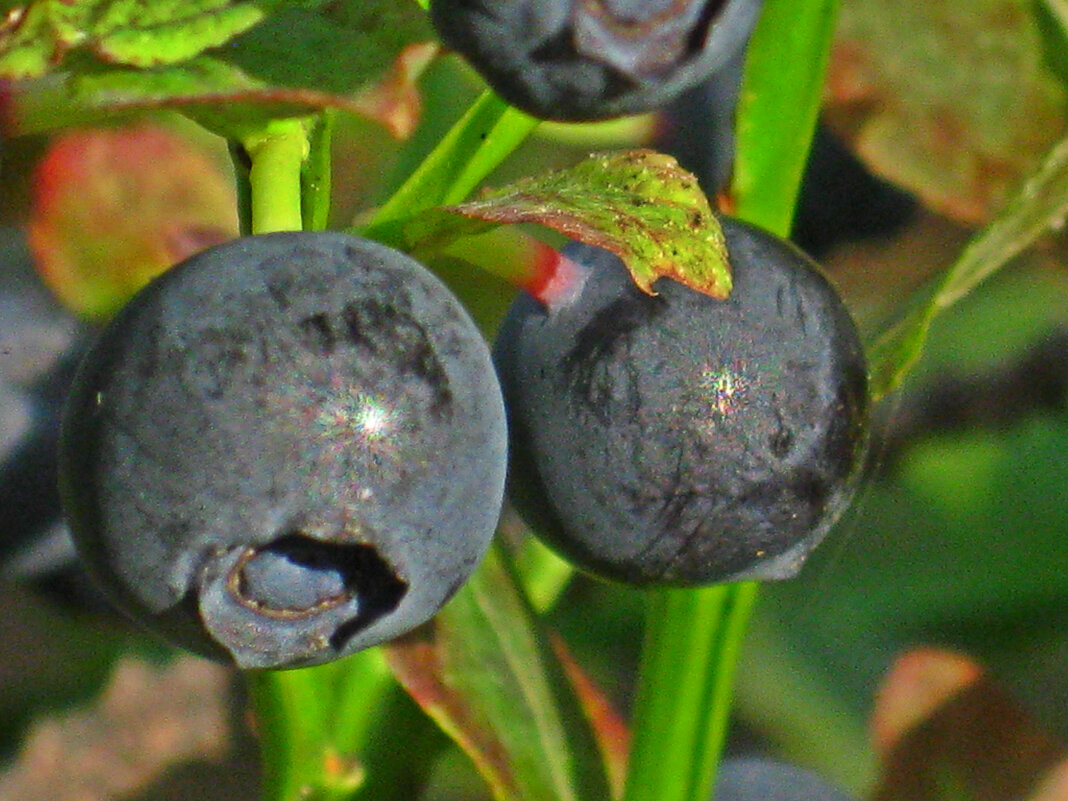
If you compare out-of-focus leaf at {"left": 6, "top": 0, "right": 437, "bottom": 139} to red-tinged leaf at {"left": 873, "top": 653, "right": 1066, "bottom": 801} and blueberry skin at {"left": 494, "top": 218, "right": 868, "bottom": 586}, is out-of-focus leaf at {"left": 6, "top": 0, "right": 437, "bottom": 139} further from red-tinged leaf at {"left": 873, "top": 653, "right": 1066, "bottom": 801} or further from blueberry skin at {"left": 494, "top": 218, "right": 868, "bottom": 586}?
red-tinged leaf at {"left": 873, "top": 653, "right": 1066, "bottom": 801}

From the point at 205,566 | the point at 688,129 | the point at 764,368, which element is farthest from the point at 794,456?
the point at 688,129

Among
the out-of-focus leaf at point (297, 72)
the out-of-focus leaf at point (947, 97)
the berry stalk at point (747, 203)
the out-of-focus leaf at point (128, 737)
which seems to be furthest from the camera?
the out-of-focus leaf at point (128, 737)

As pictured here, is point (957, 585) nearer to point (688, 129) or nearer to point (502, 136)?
point (688, 129)

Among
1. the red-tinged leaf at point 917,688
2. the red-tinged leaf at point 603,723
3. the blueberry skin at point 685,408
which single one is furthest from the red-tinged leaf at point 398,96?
the red-tinged leaf at point 917,688

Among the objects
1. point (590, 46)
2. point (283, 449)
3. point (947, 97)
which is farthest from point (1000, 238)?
point (283, 449)

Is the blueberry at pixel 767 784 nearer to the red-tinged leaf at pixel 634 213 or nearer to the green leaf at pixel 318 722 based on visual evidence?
the green leaf at pixel 318 722
